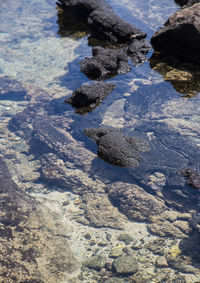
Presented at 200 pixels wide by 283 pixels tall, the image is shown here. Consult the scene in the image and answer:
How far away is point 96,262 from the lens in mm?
4539

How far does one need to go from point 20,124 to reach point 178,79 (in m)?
4.13

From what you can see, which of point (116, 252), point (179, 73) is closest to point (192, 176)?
point (116, 252)

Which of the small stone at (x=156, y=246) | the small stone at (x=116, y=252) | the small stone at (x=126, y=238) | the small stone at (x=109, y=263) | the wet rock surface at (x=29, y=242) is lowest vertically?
the wet rock surface at (x=29, y=242)

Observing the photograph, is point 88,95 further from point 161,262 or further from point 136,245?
point 161,262

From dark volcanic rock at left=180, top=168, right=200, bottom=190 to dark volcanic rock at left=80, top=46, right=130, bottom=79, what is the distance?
13.4ft

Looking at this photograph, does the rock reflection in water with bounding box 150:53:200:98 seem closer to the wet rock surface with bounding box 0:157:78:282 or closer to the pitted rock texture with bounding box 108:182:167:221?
the pitted rock texture with bounding box 108:182:167:221

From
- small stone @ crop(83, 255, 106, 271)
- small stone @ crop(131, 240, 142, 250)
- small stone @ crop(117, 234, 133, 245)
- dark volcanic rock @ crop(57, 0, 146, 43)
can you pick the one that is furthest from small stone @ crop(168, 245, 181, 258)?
dark volcanic rock @ crop(57, 0, 146, 43)

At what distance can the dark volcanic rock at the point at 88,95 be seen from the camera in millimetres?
7404

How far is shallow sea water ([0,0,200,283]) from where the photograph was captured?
458 centimetres

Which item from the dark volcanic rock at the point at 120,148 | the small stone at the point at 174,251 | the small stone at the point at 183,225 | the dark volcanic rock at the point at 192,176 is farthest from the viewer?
the dark volcanic rock at the point at 120,148

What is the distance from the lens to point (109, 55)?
9.10m

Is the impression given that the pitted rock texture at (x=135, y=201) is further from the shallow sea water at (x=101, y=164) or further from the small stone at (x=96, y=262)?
the small stone at (x=96, y=262)

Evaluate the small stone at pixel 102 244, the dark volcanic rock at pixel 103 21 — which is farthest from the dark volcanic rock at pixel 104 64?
the small stone at pixel 102 244

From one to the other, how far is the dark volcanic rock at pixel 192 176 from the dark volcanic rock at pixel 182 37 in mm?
4471
